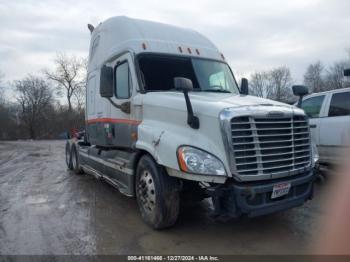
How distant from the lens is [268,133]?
4.29m

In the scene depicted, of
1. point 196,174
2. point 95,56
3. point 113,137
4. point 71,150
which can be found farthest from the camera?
point 71,150

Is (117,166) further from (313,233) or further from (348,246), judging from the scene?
(348,246)

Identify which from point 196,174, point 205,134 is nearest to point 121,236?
point 196,174

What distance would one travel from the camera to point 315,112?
7.62 m

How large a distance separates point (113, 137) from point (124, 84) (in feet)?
3.96

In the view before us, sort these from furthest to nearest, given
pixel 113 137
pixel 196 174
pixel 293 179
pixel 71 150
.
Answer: pixel 71 150
pixel 113 137
pixel 293 179
pixel 196 174

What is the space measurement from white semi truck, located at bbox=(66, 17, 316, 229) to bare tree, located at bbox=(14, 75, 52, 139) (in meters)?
51.4

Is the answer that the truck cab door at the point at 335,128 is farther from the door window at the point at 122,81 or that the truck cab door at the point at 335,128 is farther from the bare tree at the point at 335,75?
the bare tree at the point at 335,75

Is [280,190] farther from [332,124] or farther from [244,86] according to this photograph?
[332,124]

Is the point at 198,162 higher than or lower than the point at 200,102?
lower

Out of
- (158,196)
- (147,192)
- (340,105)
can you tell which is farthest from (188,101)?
(340,105)

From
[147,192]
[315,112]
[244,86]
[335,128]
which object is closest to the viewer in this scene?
[147,192]

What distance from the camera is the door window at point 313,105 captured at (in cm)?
753

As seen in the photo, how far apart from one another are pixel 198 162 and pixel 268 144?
0.97 metres
